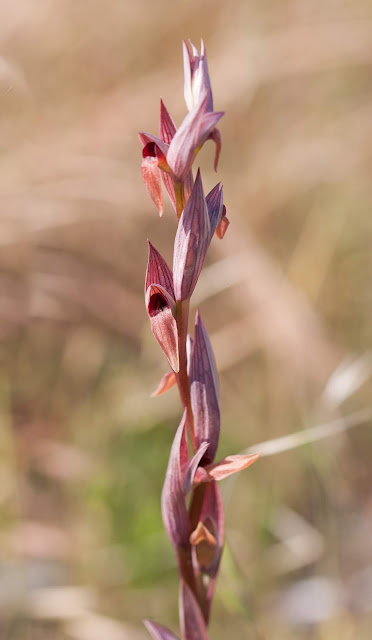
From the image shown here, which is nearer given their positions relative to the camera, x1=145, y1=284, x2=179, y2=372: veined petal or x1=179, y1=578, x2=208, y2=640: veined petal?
x1=145, y1=284, x2=179, y2=372: veined petal

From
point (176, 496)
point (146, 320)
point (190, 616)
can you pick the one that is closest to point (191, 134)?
point (176, 496)

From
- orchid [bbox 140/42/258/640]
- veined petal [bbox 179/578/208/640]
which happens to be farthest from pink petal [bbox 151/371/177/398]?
veined petal [bbox 179/578/208/640]

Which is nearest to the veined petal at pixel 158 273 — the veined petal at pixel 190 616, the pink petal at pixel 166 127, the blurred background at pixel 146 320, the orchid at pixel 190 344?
the orchid at pixel 190 344

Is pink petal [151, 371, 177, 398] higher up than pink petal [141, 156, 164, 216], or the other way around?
pink petal [141, 156, 164, 216]

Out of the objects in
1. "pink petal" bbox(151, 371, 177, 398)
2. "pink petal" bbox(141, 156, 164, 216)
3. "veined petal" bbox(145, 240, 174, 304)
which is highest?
"pink petal" bbox(141, 156, 164, 216)

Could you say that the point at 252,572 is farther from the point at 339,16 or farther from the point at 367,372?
the point at 339,16

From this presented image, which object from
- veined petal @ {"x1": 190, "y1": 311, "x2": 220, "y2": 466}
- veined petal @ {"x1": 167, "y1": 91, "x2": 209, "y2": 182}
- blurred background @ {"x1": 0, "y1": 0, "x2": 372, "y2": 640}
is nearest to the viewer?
veined petal @ {"x1": 167, "y1": 91, "x2": 209, "y2": 182}

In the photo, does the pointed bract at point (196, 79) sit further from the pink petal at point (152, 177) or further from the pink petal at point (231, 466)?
the pink petal at point (231, 466)

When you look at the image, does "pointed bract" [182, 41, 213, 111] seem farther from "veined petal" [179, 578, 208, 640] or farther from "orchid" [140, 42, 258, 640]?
"veined petal" [179, 578, 208, 640]
